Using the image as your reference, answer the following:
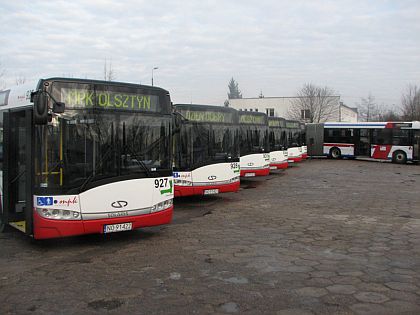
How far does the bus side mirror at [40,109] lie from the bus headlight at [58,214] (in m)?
1.42

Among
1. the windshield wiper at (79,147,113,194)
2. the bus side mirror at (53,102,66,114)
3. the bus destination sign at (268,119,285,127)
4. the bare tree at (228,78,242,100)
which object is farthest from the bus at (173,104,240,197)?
the bare tree at (228,78,242,100)

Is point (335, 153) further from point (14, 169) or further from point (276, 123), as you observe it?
point (14, 169)

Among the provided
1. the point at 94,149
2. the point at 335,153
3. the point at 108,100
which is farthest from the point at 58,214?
the point at 335,153

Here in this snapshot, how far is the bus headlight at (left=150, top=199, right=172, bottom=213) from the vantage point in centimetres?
827

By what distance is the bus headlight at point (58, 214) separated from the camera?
716 cm

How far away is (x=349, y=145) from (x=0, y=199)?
32.0 m

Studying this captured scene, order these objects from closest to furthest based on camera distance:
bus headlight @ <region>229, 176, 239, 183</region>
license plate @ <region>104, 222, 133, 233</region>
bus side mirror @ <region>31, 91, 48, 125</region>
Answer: bus side mirror @ <region>31, 91, 48, 125</region> < license plate @ <region>104, 222, 133, 233</region> < bus headlight @ <region>229, 176, 239, 183</region>

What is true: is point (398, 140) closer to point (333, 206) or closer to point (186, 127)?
point (333, 206)

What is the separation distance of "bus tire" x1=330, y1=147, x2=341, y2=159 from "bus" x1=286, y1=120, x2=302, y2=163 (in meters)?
7.47

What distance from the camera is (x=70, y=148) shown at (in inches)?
287

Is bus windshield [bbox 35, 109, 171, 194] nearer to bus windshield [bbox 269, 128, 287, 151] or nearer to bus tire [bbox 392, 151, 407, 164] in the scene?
bus windshield [bbox 269, 128, 287, 151]

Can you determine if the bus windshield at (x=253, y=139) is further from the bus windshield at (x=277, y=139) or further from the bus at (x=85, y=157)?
the bus at (x=85, y=157)

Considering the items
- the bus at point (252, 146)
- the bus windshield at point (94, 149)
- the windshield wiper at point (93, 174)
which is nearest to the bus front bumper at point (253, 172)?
the bus at point (252, 146)

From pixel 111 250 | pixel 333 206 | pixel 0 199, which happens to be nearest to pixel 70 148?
pixel 111 250
